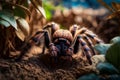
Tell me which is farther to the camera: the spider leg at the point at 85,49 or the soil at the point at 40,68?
the spider leg at the point at 85,49

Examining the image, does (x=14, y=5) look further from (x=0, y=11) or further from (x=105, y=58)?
(x=105, y=58)

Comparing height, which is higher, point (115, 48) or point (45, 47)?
point (45, 47)

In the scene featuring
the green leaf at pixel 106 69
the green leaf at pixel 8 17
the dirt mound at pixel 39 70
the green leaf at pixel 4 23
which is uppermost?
the green leaf at pixel 8 17

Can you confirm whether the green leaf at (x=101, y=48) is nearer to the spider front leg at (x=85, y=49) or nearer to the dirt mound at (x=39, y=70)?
the dirt mound at (x=39, y=70)

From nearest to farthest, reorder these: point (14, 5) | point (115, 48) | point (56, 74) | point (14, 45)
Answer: point (115, 48) → point (56, 74) → point (14, 5) → point (14, 45)

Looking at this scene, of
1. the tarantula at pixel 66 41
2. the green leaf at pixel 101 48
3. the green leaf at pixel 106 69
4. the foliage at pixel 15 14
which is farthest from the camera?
the tarantula at pixel 66 41

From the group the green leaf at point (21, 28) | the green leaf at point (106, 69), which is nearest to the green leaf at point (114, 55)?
the green leaf at point (106, 69)

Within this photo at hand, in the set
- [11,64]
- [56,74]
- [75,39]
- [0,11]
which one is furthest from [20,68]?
[75,39]
